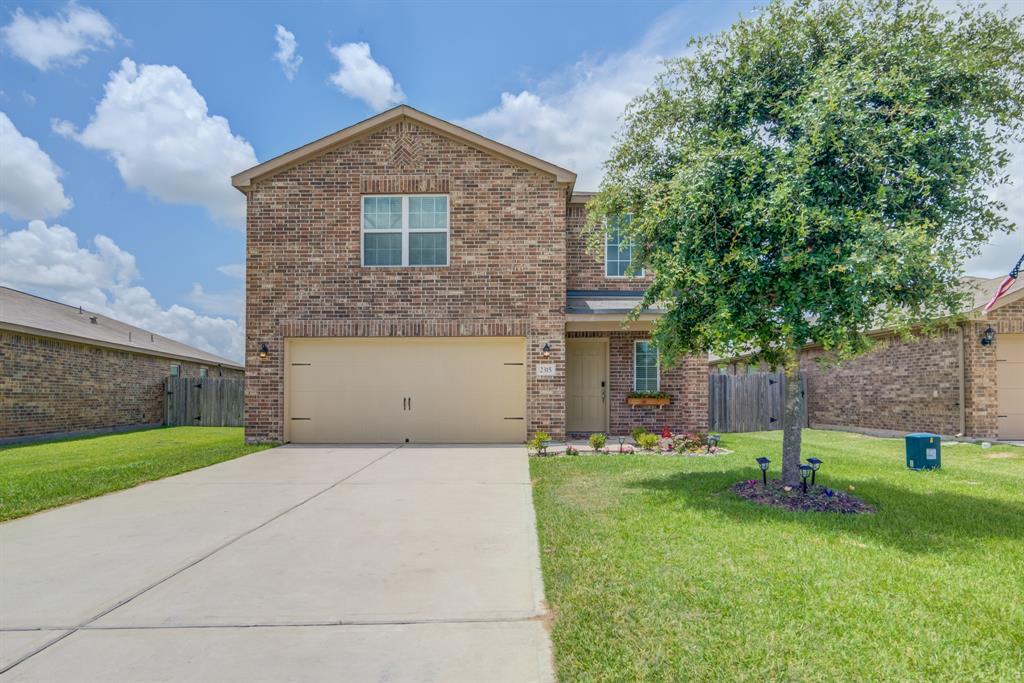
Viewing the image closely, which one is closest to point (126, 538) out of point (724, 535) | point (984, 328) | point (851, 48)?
point (724, 535)

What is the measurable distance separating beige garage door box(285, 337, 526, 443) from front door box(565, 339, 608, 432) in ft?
5.08

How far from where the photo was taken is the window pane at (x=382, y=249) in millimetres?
12289

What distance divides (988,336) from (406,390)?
13.5 meters

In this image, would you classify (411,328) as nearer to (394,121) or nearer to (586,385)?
(586,385)

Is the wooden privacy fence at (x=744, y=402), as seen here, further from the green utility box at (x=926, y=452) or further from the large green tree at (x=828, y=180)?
the large green tree at (x=828, y=180)

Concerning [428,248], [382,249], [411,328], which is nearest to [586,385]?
[411,328]

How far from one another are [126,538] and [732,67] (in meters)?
8.66

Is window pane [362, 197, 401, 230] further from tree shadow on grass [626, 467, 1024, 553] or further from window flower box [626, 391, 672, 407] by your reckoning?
tree shadow on grass [626, 467, 1024, 553]

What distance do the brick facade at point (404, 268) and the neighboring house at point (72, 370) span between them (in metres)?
6.46

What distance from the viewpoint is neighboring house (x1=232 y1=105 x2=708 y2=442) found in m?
12.1

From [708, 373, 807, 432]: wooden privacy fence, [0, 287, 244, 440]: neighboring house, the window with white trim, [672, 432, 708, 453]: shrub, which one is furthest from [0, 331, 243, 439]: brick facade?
[708, 373, 807, 432]: wooden privacy fence

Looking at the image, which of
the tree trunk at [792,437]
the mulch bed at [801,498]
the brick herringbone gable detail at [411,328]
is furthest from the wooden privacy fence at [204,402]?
the tree trunk at [792,437]

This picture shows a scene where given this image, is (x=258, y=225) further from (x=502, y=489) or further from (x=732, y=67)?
(x=732, y=67)

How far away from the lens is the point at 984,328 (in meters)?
13.2
